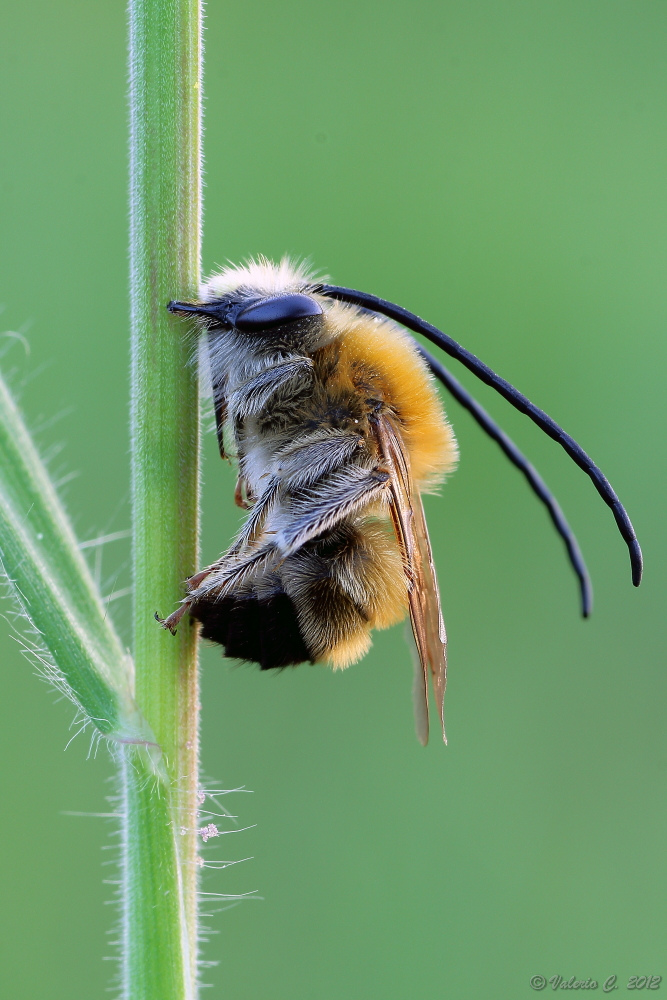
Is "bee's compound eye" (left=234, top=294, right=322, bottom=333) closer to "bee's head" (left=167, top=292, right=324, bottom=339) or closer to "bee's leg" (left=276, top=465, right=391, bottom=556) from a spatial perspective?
"bee's head" (left=167, top=292, right=324, bottom=339)

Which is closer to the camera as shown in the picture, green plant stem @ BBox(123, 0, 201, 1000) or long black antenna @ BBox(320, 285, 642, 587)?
green plant stem @ BBox(123, 0, 201, 1000)

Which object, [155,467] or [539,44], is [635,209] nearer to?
[539,44]

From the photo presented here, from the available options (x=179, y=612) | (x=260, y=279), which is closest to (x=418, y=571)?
(x=179, y=612)

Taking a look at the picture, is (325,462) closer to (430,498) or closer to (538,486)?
(538,486)

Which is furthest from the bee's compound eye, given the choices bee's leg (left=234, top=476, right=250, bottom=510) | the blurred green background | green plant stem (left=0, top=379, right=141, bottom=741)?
the blurred green background

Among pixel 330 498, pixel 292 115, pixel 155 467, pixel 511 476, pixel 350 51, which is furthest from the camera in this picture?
pixel 350 51

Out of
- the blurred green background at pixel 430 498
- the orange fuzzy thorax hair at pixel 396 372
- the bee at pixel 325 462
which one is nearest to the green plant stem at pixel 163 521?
the bee at pixel 325 462

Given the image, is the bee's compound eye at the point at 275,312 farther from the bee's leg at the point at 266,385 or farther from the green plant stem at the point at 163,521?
the green plant stem at the point at 163,521

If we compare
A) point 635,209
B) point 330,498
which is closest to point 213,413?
point 330,498
